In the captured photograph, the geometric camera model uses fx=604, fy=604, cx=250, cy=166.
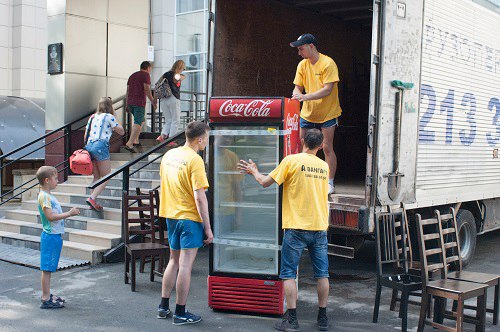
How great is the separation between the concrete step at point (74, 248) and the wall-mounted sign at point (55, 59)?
134 inches

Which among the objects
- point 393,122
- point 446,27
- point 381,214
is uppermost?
point 446,27

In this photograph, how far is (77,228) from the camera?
9109 millimetres

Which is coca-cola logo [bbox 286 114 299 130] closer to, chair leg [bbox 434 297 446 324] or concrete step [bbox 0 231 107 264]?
chair leg [bbox 434 297 446 324]

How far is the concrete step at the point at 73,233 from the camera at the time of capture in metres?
8.27

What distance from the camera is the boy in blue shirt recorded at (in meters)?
5.87

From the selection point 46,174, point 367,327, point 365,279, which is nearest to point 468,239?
point 365,279

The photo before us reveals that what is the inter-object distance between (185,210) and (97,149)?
156 inches

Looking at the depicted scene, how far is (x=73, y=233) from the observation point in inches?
343

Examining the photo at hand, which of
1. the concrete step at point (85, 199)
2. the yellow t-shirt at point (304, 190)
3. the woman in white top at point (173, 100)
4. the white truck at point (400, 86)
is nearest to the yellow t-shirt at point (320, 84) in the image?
the white truck at point (400, 86)

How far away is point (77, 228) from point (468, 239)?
5.65m

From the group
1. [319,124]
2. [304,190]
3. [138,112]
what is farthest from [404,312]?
[138,112]

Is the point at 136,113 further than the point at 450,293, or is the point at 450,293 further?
the point at 136,113

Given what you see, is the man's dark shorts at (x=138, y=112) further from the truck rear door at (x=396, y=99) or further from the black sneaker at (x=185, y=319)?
the black sneaker at (x=185, y=319)

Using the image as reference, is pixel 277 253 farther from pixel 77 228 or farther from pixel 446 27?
pixel 77 228
